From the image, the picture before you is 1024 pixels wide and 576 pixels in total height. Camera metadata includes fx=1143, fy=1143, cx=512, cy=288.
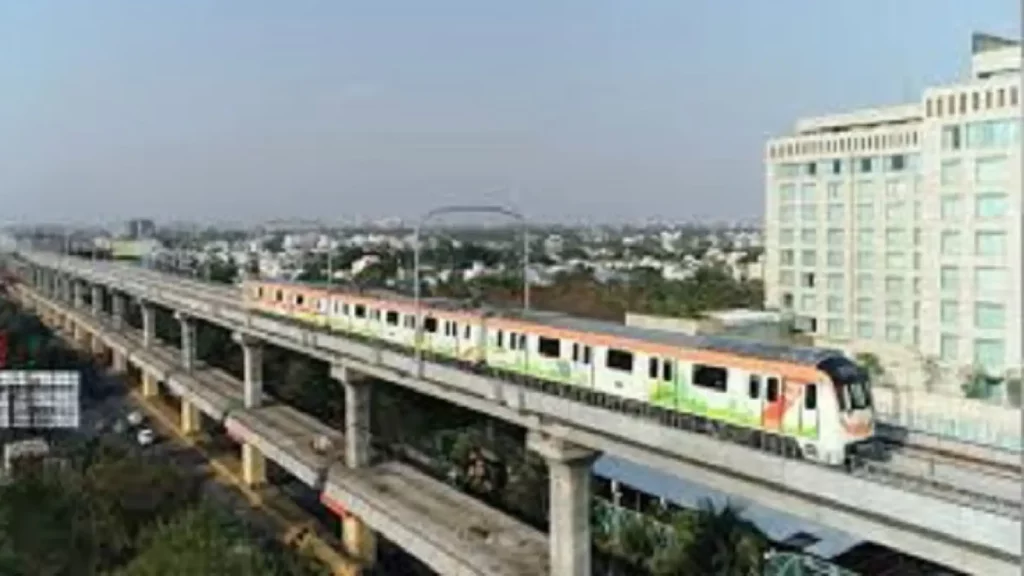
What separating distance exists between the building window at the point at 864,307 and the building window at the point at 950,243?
19369 mm

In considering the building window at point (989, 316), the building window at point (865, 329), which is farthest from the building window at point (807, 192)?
the building window at point (989, 316)

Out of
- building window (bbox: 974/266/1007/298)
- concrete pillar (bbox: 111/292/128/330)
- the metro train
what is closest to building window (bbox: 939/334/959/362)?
building window (bbox: 974/266/1007/298)

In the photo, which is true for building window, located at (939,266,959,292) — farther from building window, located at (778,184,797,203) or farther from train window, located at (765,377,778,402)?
train window, located at (765,377,778,402)

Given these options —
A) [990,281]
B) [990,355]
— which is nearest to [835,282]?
[990,281]

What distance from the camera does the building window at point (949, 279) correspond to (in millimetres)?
65125

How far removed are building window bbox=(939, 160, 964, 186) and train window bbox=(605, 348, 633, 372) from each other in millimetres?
39626

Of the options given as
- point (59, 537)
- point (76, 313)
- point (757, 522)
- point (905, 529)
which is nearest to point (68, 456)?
point (59, 537)

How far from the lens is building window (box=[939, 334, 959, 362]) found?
65.7m

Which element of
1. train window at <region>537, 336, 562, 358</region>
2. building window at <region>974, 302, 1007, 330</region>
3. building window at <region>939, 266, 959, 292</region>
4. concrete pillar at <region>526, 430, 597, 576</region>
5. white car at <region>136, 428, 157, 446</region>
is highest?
building window at <region>939, 266, 959, 292</region>

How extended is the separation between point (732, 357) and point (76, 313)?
112495 mm

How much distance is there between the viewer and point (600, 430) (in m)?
30.6

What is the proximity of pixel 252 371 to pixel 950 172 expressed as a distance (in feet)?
137

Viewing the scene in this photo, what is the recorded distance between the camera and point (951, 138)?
2591 inches

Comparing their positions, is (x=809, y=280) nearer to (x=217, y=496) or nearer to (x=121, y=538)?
(x=217, y=496)
